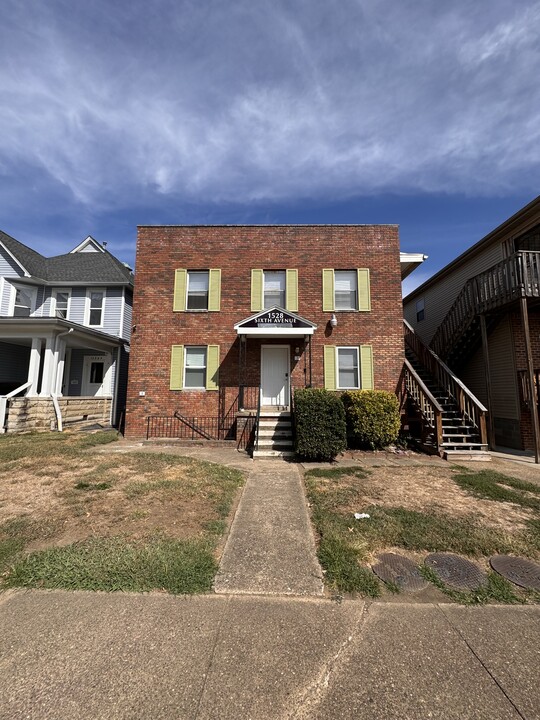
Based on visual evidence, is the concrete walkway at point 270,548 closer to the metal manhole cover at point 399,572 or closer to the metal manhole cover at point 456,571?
the metal manhole cover at point 399,572

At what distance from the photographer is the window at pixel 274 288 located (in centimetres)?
1177

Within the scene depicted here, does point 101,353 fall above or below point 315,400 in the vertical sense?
above

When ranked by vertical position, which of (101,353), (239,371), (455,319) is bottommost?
(239,371)

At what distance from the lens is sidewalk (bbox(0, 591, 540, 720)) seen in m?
1.78

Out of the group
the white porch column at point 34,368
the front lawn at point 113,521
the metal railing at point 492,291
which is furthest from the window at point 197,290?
the metal railing at point 492,291

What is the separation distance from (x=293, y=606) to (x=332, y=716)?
Result: 3.11ft

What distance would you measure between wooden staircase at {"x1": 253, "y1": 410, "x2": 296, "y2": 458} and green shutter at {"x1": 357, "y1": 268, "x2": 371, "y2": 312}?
4589 mm

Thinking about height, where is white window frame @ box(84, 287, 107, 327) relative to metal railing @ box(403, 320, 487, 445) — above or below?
above

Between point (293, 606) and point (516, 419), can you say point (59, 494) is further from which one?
point (516, 419)

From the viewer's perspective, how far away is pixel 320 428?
789 centimetres

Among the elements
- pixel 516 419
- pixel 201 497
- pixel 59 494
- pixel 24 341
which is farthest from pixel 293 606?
pixel 24 341

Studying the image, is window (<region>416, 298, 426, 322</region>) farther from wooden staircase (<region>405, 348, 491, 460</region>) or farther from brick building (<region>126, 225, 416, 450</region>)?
wooden staircase (<region>405, 348, 491, 460</region>)

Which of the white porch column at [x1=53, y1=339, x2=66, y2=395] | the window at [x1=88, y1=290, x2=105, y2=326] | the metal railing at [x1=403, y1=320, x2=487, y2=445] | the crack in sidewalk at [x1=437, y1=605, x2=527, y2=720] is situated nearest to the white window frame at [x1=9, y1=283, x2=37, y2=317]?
the window at [x1=88, y1=290, x2=105, y2=326]

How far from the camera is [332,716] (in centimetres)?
173
